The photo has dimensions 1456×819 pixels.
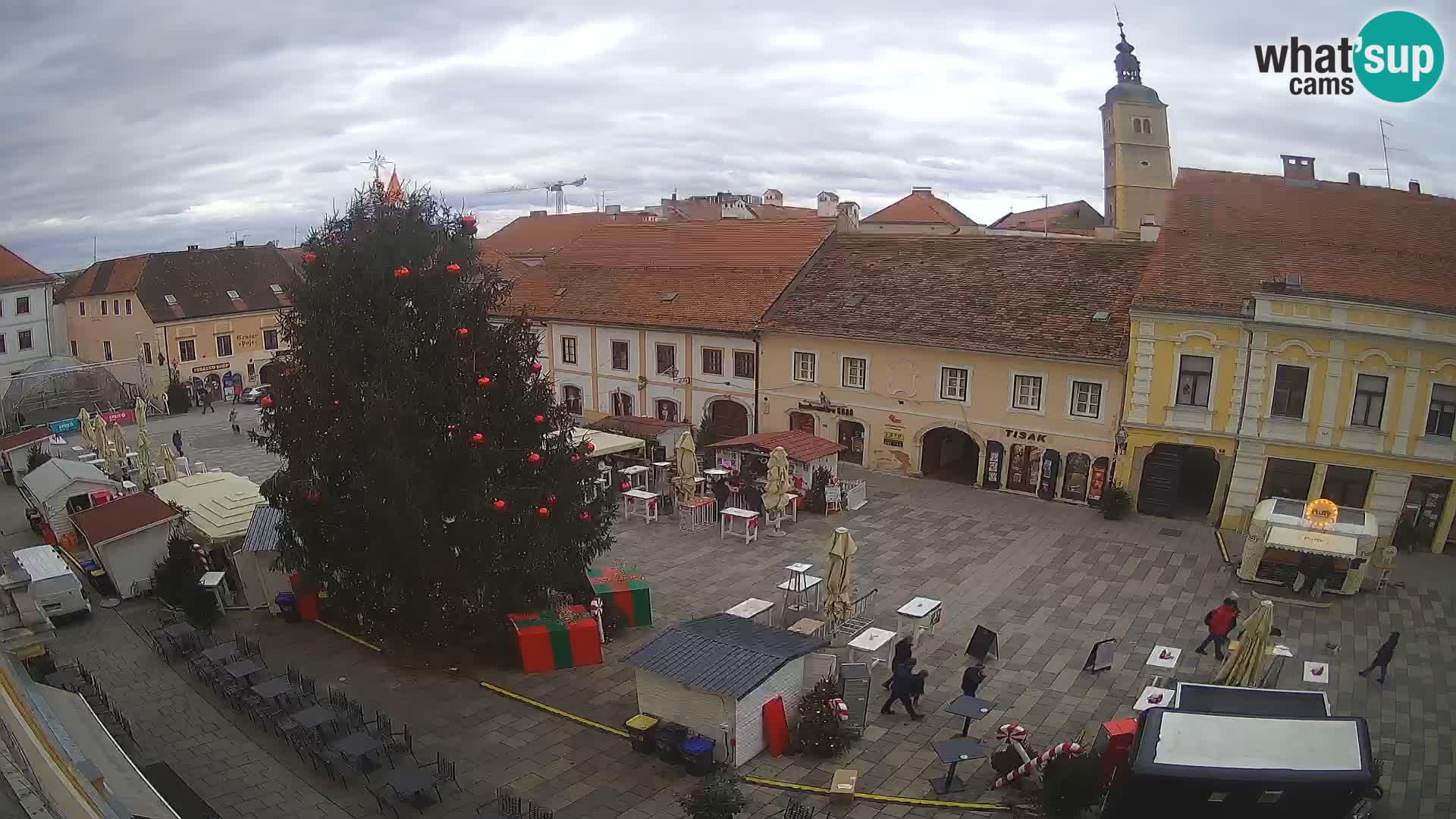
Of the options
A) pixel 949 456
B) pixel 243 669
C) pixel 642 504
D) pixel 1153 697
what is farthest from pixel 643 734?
pixel 949 456

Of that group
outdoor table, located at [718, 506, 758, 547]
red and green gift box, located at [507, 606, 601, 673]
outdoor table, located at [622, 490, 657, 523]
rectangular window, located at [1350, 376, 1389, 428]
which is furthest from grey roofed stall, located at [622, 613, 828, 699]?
rectangular window, located at [1350, 376, 1389, 428]

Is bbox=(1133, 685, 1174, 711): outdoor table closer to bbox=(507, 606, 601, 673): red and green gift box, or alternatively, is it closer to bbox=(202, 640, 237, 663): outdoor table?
bbox=(507, 606, 601, 673): red and green gift box

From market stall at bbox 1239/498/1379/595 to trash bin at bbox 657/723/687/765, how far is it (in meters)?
13.5

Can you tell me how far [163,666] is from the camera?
17.3m

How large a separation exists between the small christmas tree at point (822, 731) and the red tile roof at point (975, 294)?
15.5m

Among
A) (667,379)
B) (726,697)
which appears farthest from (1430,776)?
(667,379)

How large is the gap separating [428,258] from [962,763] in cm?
1158

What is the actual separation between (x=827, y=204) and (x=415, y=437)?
4856 centimetres

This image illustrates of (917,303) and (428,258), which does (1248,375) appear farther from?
(428,258)

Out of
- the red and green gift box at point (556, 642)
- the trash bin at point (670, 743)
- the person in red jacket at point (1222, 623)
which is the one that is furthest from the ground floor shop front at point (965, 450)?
the trash bin at point (670, 743)

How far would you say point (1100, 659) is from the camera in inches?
655

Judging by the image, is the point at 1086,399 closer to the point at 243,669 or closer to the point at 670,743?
the point at 670,743

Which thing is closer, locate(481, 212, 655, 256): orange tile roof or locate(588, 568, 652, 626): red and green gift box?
locate(588, 568, 652, 626): red and green gift box

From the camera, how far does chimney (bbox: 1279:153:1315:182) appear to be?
30.3 m
